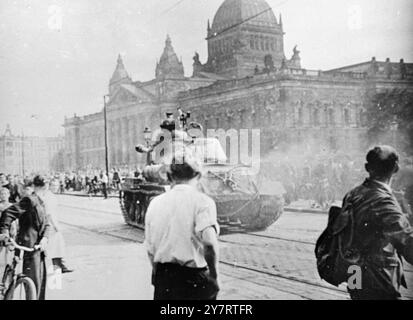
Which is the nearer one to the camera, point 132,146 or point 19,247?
point 19,247

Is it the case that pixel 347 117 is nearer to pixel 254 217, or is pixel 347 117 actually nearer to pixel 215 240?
pixel 254 217

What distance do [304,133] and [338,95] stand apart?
21.6 ft

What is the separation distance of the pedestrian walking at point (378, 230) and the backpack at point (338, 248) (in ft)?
0.12

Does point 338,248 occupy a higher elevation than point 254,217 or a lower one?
higher

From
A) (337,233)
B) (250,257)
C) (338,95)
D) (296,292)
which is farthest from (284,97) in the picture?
(337,233)

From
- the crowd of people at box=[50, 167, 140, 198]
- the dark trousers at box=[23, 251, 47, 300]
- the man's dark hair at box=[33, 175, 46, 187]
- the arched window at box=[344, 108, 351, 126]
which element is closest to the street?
the dark trousers at box=[23, 251, 47, 300]

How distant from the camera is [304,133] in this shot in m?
28.8

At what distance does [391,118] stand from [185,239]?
13380 mm

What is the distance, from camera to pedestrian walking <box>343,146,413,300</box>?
12.2ft

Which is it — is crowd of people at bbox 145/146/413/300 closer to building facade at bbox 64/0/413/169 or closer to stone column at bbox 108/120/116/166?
building facade at bbox 64/0/413/169

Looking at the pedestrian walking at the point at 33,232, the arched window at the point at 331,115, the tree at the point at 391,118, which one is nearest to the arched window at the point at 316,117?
the arched window at the point at 331,115

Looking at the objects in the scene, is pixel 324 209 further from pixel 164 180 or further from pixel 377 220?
pixel 377 220

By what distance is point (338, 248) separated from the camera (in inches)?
159

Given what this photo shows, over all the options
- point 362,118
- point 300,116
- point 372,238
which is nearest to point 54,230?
point 372,238
